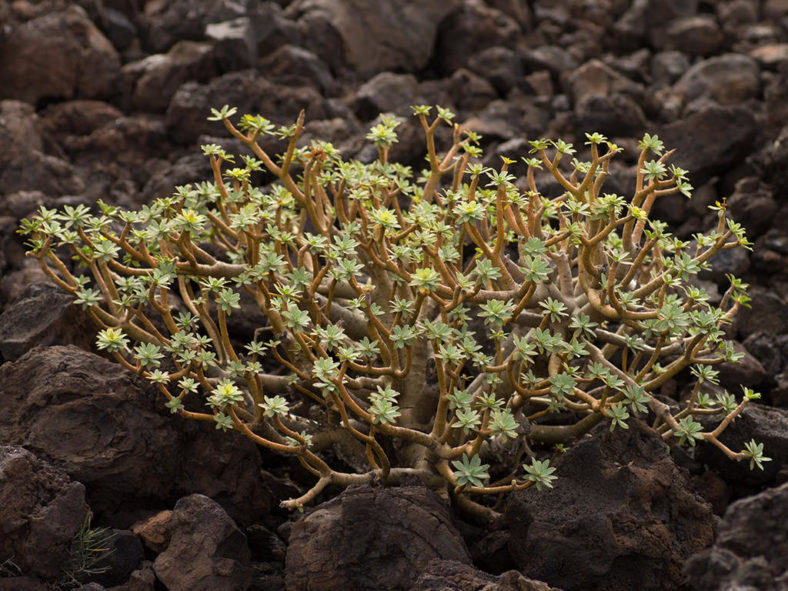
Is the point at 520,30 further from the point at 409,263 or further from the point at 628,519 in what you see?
the point at 628,519

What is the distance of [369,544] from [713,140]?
4189 mm

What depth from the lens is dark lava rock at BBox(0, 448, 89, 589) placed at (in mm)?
3650

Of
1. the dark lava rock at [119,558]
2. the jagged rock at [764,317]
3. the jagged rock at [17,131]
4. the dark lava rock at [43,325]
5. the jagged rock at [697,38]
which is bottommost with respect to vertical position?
the dark lava rock at [119,558]

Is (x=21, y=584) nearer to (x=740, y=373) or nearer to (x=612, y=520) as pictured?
(x=612, y=520)

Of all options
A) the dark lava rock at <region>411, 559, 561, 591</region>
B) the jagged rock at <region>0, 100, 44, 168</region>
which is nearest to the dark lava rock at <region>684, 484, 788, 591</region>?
the dark lava rock at <region>411, 559, 561, 591</region>

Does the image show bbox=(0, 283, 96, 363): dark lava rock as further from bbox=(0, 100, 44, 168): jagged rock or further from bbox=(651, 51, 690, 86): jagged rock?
bbox=(651, 51, 690, 86): jagged rock

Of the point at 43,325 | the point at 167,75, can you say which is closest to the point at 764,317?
the point at 43,325

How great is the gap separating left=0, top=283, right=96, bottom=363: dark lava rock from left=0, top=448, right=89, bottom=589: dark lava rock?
893 millimetres

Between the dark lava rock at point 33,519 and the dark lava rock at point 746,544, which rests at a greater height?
the dark lava rock at point 746,544

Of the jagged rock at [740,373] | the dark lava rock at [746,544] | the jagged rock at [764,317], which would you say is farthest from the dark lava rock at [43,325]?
the jagged rock at [764,317]

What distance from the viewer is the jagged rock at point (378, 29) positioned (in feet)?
26.7

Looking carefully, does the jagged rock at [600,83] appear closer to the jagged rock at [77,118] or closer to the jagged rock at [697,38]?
the jagged rock at [697,38]

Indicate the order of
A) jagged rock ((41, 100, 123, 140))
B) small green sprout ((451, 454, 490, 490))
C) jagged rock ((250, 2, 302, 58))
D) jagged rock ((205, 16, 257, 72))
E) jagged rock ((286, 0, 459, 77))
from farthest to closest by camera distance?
1. jagged rock ((286, 0, 459, 77))
2. jagged rock ((250, 2, 302, 58))
3. jagged rock ((205, 16, 257, 72))
4. jagged rock ((41, 100, 123, 140))
5. small green sprout ((451, 454, 490, 490))

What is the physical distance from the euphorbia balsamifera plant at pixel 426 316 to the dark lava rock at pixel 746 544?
85cm
